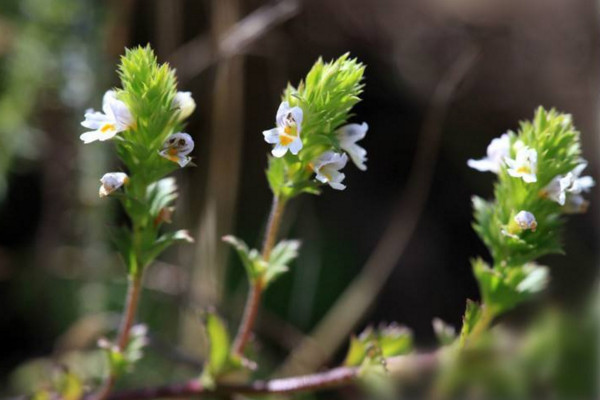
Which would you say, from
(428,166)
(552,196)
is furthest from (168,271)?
(552,196)

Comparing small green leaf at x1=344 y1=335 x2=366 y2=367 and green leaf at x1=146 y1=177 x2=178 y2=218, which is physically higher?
green leaf at x1=146 y1=177 x2=178 y2=218

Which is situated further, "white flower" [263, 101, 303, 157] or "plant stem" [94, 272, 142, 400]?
"plant stem" [94, 272, 142, 400]

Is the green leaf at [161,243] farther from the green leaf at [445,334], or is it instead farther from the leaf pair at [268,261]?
the green leaf at [445,334]

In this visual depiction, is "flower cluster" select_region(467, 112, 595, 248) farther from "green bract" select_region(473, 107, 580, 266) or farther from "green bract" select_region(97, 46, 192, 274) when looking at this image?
"green bract" select_region(97, 46, 192, 274)

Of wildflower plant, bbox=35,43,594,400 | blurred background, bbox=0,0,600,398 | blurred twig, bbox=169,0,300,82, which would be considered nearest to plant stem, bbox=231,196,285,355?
wildflower plant, bbox=35,43,594,400

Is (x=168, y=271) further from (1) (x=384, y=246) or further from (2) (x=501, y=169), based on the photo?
(2) (x=501, y=169)

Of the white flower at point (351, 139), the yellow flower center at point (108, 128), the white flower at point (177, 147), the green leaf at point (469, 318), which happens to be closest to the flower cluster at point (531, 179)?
the green leaf at point (469, 318)

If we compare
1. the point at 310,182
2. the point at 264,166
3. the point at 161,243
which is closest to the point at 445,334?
the point at 310,182
